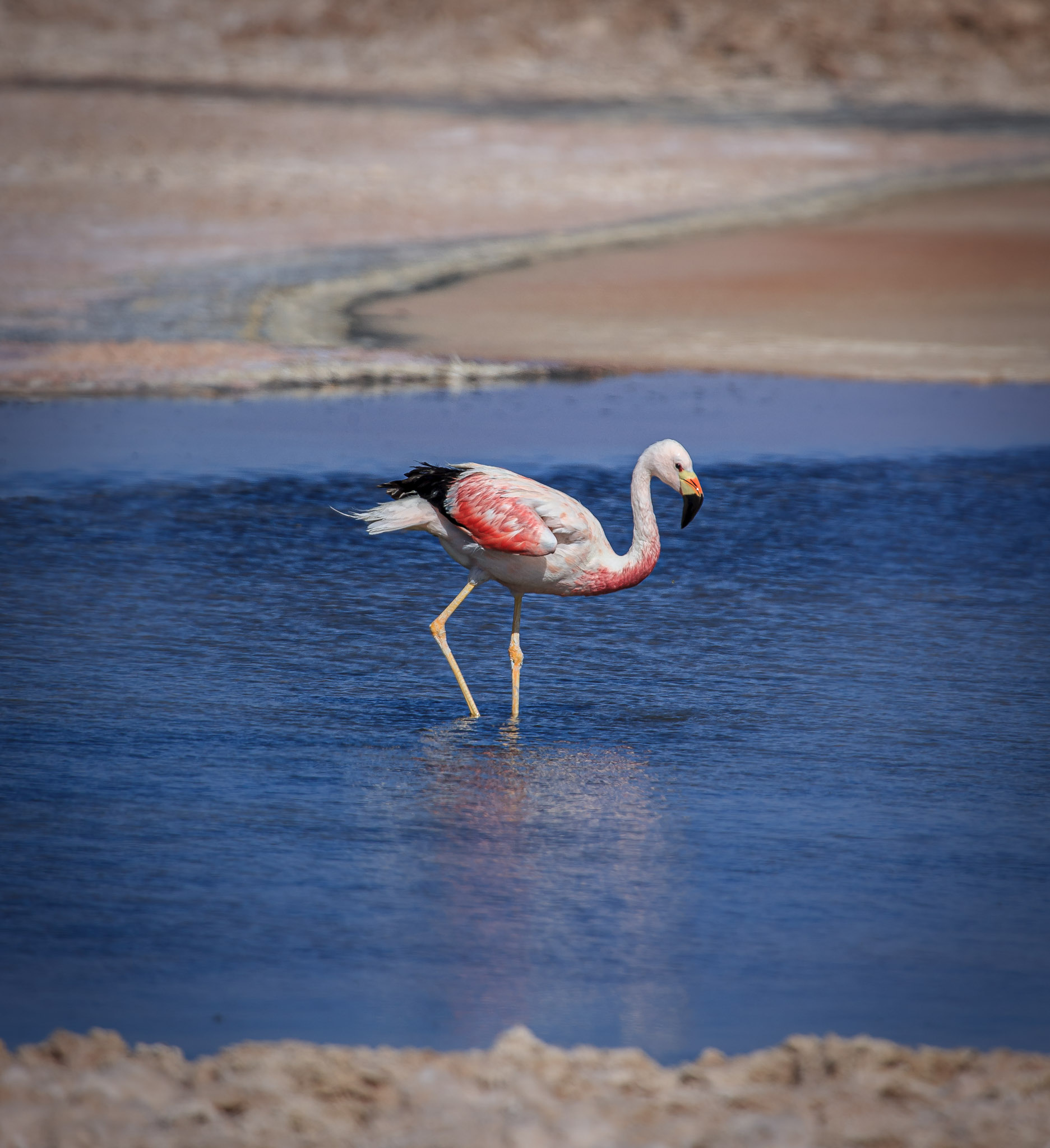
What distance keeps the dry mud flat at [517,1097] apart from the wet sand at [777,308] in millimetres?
9834

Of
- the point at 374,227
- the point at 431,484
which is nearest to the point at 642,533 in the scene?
the point at 431,484

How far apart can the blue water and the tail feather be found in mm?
661

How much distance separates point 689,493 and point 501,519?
705 millimetres

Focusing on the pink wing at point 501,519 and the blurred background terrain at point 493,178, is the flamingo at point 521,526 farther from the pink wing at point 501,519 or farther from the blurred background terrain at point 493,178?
the blurred background terrain at point 493,178

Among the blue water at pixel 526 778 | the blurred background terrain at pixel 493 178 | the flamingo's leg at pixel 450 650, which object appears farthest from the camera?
the blurred background terrain at pixel 493 178

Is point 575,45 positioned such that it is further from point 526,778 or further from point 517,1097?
point 517,1097

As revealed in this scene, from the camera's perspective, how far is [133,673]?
6.77 meters

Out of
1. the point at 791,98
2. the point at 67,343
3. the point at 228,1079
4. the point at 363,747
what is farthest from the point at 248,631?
the point at 791,98

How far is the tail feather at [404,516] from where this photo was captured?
6547mm

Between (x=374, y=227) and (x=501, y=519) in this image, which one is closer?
(x=501, y=519)

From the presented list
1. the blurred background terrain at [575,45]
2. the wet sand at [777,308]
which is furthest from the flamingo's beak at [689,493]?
the blurred background terrain at [575,45]

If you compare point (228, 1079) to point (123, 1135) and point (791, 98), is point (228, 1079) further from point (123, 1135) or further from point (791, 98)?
point (791, 98)

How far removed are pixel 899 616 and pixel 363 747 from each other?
291 cm

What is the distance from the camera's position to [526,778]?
5.77 m
